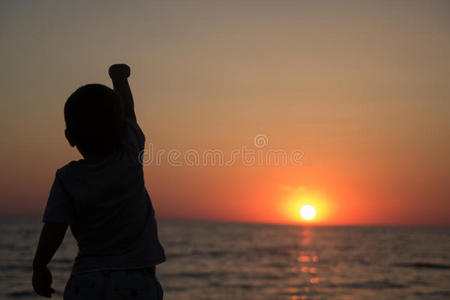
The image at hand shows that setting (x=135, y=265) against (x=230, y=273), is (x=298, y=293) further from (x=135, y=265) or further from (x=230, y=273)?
(x=135, y=265)

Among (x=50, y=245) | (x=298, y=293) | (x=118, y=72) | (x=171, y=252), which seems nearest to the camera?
(x=50, y=245)

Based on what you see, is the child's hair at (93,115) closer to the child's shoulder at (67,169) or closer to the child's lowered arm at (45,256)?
the child's shoulder at (67,169)

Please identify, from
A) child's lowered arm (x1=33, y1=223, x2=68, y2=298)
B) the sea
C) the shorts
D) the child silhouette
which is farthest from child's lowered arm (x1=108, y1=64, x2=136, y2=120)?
the sea

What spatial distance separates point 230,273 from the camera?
25141 millimetres

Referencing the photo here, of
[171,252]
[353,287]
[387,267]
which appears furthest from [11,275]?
[387,267]

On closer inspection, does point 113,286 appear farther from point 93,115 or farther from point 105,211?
point 93,115

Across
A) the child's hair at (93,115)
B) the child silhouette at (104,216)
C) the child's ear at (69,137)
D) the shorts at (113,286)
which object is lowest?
the shorts at (113,286)

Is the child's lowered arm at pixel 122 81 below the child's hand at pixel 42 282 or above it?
above

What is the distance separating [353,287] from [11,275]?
13993 millimetres

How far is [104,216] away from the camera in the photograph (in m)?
1.89

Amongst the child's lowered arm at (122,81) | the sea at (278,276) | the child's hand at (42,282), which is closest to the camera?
the child's hand at (42,282)

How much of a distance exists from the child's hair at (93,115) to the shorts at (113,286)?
481mm

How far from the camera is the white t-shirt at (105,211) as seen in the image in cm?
187

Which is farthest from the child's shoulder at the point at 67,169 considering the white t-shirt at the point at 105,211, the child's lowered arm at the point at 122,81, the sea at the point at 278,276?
the sea at the point at 278,276
